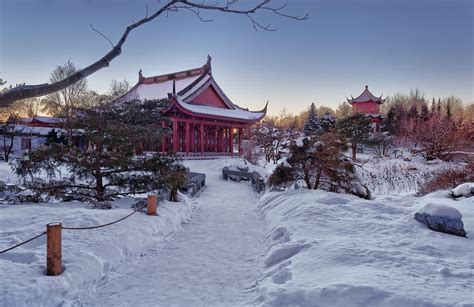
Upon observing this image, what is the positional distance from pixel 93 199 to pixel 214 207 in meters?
3.18

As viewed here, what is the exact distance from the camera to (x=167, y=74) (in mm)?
26641

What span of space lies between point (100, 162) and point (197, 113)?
1236 cm

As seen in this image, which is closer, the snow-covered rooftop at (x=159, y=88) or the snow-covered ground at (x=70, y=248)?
the snow-covered ground at (x=70, y=248)

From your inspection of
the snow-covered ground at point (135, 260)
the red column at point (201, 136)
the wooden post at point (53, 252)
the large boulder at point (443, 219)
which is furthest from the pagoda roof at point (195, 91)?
the wooden post at point (53, 252)

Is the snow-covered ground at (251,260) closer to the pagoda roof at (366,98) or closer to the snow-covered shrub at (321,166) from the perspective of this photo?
the snow-covered shrub at (321,166)

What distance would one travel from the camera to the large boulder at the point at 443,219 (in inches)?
182

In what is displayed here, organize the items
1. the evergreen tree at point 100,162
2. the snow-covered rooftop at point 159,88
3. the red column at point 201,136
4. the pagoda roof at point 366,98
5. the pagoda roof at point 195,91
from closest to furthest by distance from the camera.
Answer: the evergreen tree at point 100,162, the red column at point 201,136, the pagoda roof at point 195,91, the snow-covered rooftop at point 159,88, the pagoda roof at point 366,98

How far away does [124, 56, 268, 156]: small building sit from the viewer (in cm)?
1911

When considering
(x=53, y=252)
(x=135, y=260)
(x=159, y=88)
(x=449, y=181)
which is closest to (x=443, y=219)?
(x=135, y=260)

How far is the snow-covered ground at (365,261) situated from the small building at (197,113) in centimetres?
1388

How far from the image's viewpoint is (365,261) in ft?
12.1

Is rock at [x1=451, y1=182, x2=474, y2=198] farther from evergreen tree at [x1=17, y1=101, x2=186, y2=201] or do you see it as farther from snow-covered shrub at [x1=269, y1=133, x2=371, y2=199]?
evergreen tree at [x1=17, y1=101, x2=186, y2=201]

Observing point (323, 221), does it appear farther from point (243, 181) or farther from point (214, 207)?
point (243, 181)

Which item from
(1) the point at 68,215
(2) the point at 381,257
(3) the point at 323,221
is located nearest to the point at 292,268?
(2) the point at 381,257
